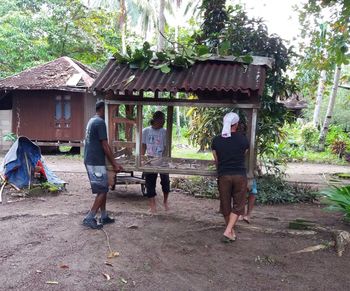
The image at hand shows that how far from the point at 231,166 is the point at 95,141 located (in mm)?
1943

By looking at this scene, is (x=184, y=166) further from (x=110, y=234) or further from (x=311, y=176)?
(x=311, y=176)

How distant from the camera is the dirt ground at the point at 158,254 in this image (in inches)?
164

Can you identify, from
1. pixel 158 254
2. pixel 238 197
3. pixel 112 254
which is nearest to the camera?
pixel 112 254

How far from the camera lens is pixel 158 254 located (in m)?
4.89

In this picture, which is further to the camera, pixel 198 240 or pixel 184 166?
pixel 184 166

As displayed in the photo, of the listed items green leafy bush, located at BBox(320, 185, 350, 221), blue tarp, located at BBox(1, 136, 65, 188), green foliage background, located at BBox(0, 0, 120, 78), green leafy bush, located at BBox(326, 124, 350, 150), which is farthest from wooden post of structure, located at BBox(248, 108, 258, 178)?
green foliage background, located at BBox(0, 0, 120, 78)

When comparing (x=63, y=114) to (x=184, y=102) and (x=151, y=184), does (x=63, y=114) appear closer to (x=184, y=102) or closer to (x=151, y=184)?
(x=151, y=184)

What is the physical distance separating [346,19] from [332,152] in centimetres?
1160

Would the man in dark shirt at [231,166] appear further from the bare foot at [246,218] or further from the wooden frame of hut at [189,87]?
the bare foot at [246,218]

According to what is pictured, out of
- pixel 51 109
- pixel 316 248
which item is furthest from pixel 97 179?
pixel 51 109

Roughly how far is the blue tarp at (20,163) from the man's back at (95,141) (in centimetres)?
318

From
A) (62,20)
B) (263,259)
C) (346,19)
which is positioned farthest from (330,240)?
(62,20)

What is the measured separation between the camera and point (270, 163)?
9922 millimetres

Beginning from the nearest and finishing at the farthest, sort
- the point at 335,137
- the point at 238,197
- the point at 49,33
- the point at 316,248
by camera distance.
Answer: the point at 316,248, the point at 238,197, the point at 49,33, the point at 335,137
